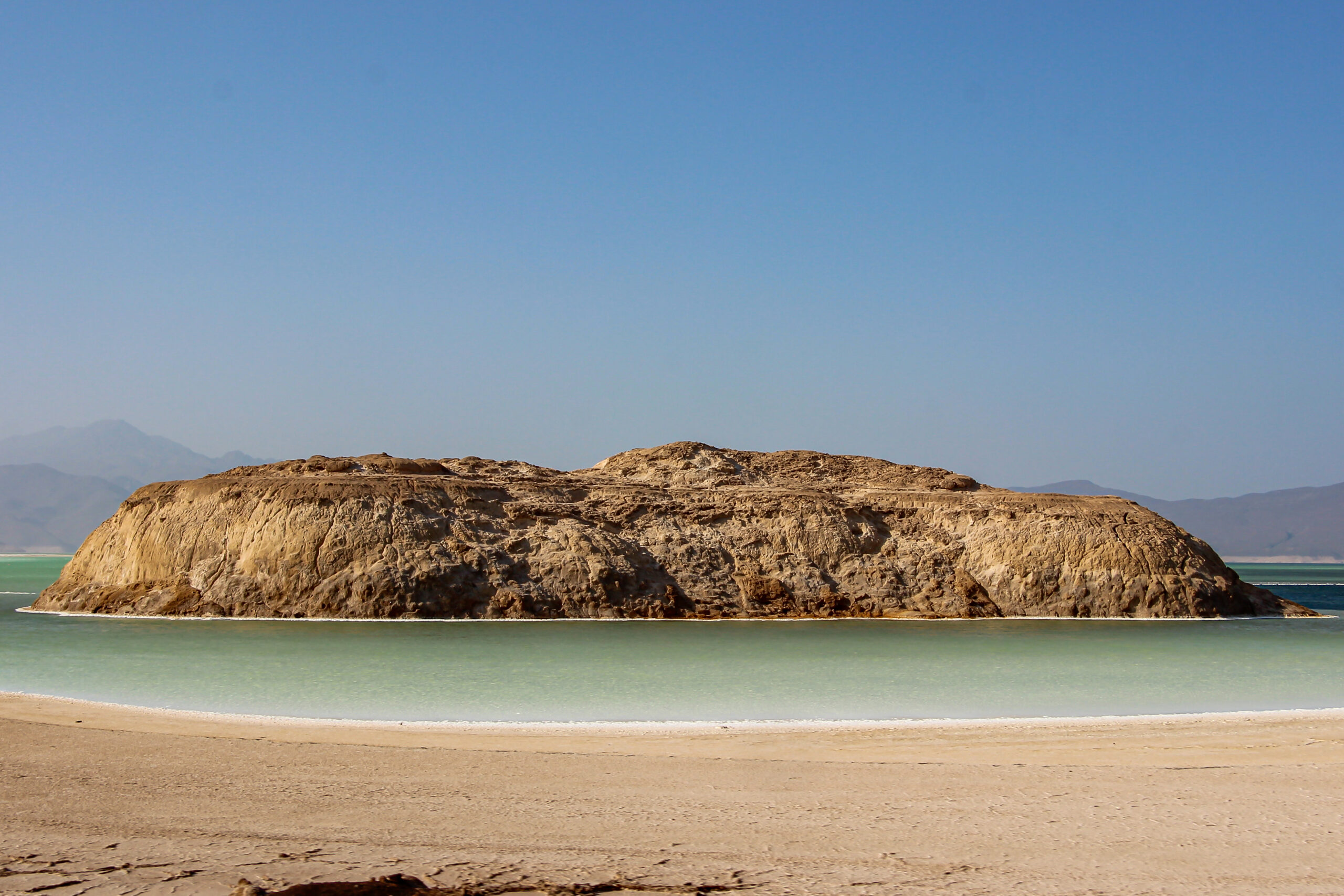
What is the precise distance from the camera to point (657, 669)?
64.0 ft

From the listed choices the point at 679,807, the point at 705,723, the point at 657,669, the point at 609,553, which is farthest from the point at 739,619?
the point at 679,807

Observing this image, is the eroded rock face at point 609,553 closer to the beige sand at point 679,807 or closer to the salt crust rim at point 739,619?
the salt crust rim at point 739,619

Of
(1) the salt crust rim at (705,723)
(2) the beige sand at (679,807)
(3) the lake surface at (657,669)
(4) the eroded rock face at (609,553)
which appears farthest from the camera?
(4) the eroded rock face at (609,553)

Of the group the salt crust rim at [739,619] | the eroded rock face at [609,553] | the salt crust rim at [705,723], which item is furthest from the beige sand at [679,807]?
the eroded rock face at [609,553]

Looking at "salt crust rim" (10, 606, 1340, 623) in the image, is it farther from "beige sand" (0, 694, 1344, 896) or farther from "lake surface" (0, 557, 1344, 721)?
"beige sand" (0, 694, 1344, 896)

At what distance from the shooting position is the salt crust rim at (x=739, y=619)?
32.7 meters

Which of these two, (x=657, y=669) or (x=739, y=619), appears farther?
(x=739, y=619)

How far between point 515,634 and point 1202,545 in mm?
29367

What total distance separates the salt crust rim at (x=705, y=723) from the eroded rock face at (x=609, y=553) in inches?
788

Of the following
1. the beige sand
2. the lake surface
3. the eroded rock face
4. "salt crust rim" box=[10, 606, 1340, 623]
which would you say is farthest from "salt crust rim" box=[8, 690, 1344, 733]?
the eroded rock face

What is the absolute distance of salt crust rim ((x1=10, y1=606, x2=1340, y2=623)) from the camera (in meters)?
32.7

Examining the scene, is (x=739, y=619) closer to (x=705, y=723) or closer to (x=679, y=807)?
(x=705, y=723)

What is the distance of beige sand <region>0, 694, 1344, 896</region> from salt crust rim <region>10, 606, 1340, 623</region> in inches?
791

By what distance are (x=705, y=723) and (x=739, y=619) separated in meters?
22.7
